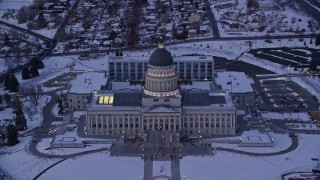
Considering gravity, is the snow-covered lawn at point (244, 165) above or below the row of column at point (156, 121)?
below

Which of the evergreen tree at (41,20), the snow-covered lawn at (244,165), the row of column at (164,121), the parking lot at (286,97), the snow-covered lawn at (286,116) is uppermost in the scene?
the evergreen tree at (41,20)

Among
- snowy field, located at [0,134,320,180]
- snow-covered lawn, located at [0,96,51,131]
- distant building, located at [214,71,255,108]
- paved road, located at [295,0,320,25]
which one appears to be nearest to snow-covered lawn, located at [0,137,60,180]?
snowy field, located at [0,134,320,180]

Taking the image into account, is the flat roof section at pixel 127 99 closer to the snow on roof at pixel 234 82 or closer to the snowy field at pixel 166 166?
the snowy field at pixel 166 166

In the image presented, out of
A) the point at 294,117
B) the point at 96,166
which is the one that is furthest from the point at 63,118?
the point at 294,117

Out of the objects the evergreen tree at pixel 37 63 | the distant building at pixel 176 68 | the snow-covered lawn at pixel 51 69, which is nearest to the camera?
the distant building at pixel 176 68

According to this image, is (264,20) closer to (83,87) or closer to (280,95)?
(280,95)

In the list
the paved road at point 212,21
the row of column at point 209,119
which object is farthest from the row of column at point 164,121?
the paved road at point 212,21

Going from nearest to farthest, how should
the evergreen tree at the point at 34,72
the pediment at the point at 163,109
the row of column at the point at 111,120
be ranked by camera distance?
1. the pediment at the point at 163,109
2. the row of column at the point at 111,120
3. the evergreen tree at the point at 34,72
